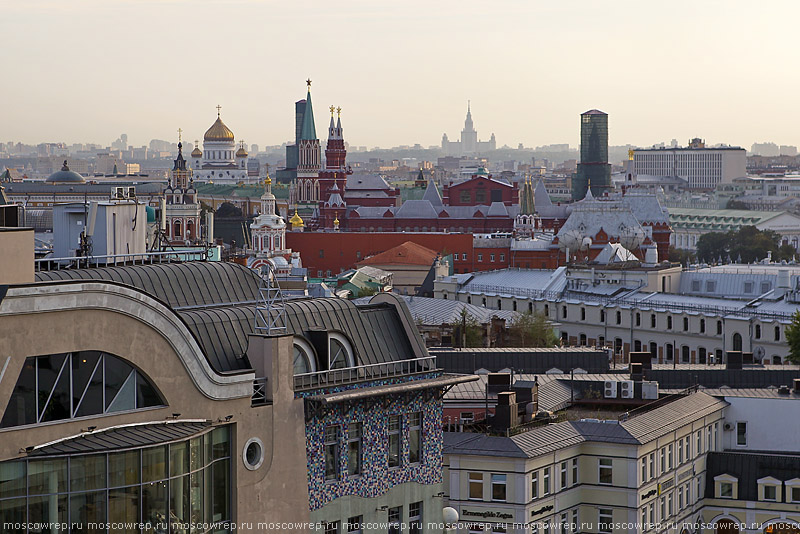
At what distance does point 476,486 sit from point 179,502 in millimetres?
16884

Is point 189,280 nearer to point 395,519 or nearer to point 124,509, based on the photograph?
point 395,519

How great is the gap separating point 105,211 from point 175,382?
9.27 metres

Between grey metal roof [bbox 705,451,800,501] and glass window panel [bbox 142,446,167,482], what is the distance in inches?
1029

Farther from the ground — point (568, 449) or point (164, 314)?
point (164, 314)

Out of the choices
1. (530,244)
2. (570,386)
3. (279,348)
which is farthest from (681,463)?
(530,244)

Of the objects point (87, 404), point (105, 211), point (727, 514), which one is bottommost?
point (727, 514)

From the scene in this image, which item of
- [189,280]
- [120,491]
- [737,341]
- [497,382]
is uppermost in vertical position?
[189,280]

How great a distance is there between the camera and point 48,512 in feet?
62.4

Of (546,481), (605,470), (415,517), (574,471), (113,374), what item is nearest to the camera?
(113,374)

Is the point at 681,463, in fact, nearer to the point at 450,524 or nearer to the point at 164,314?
the point at 450,524

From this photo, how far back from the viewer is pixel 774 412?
4572 cm

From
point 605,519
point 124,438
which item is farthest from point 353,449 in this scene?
point 605,519

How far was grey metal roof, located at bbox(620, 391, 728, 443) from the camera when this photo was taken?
38.7m

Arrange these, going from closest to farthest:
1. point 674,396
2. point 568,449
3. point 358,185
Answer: point 568,449 → point 674,396 → point 358,185
